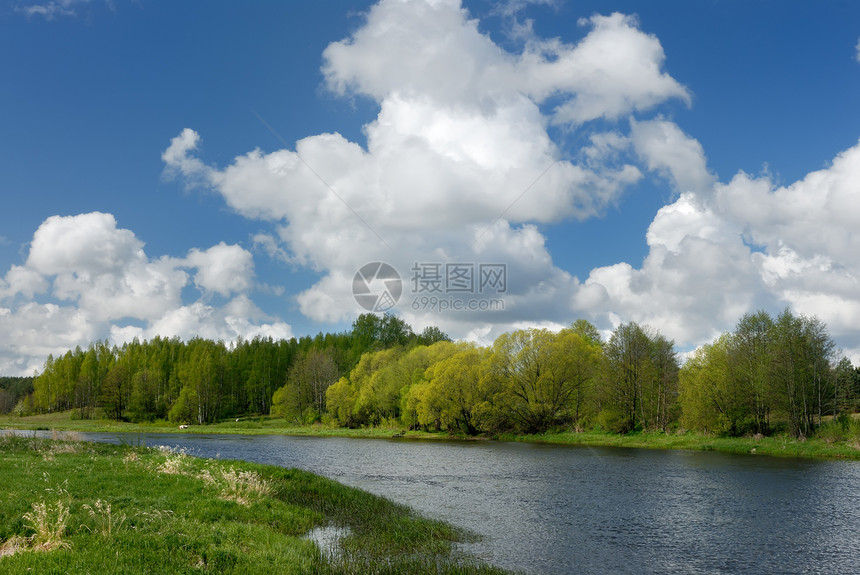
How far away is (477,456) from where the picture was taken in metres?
55.3

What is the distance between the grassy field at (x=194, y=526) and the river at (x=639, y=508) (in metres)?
2.69

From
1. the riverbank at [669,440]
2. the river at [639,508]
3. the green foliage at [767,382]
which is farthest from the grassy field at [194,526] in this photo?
the green foliage at [767,382]

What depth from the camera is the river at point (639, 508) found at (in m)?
18.6

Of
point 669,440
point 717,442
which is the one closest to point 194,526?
point 717,442

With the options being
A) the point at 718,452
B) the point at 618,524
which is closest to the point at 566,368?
the point at 718,452

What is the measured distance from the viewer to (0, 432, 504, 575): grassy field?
13406 mm

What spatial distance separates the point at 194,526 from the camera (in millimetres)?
16922

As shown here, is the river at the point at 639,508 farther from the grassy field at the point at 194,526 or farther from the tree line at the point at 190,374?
the tree line at the point at 190,374

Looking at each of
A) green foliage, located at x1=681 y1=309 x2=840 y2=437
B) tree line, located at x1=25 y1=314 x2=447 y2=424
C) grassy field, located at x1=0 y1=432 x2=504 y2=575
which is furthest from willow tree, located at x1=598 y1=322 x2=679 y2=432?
tree line, located at x1=25 y1=314 x2=447 y2=424

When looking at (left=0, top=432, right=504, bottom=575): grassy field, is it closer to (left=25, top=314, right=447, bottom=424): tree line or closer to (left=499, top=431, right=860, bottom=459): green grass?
(left=499, top=431, right=860, bottom=459): green grass

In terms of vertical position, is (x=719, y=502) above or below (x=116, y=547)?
below

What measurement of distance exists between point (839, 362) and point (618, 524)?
50247mm

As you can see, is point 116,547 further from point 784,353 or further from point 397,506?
point 784,353

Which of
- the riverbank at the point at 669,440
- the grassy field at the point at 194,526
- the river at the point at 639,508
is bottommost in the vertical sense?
the riverbank at the point at 669,440
